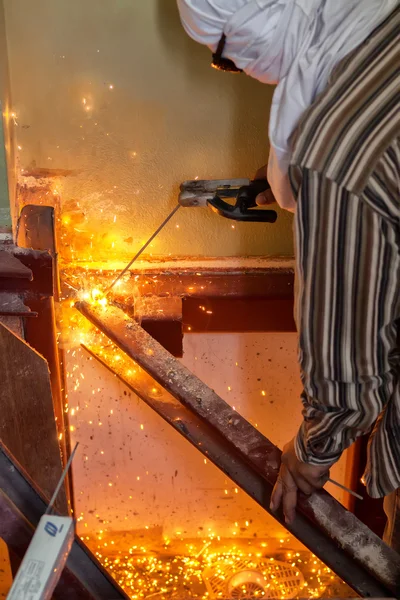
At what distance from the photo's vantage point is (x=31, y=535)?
958 mm

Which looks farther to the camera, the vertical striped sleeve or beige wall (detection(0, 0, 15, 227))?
beige wall (detection(0, 0, 15, 227))

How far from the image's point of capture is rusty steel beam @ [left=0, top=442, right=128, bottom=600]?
0.95 meters

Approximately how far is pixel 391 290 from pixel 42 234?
1.09 meters

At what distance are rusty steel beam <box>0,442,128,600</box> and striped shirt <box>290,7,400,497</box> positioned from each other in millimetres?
489

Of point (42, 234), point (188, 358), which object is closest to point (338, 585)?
point (188, 358)

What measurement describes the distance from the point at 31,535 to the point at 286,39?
933 mm

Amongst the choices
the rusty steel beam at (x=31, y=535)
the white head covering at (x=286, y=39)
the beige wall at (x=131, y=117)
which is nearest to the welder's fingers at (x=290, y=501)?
the rusty steel beam at (x=31, y=535)

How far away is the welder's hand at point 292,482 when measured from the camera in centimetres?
127

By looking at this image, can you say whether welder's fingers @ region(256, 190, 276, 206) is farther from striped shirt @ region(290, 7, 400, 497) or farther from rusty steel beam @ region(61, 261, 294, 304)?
striped shirt @ region(290, 7, 400, 497)

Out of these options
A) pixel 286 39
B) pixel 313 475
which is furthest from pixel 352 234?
pixel 313 475

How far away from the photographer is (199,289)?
6.51ft

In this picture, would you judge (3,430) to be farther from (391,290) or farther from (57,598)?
(391,290)

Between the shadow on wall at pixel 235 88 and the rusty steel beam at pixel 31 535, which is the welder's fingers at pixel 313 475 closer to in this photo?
the rusty steel beam at pixel 31 535

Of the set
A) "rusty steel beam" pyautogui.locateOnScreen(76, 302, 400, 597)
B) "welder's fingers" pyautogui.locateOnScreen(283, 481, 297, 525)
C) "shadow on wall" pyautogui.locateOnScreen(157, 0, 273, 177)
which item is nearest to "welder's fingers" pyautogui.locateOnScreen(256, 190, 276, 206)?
"shadow on wall" pyautogui.locateOnScreen(157, 0, 273, 177)
